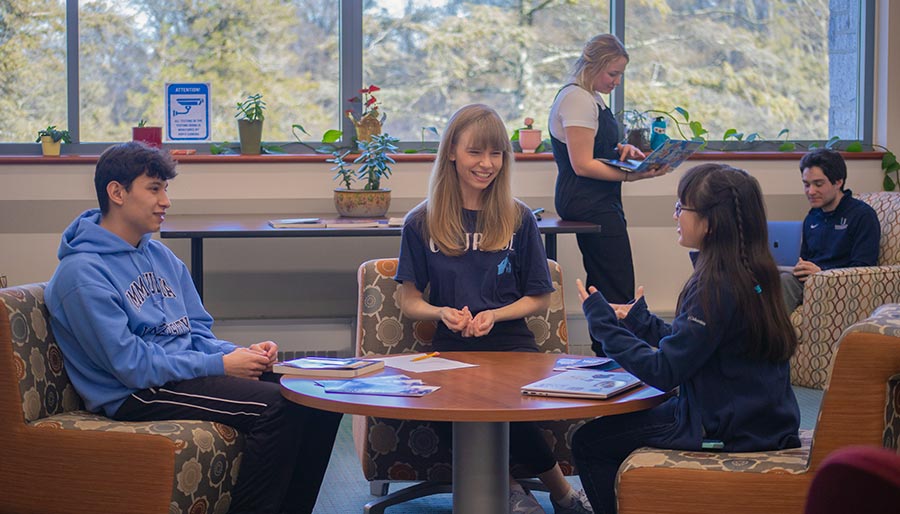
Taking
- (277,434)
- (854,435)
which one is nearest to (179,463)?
(277,434)

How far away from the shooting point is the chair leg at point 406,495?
306cm

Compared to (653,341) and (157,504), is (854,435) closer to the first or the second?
(653,341)

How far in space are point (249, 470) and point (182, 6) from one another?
3467mm

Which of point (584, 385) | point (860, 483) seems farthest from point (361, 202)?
point (860, 483)

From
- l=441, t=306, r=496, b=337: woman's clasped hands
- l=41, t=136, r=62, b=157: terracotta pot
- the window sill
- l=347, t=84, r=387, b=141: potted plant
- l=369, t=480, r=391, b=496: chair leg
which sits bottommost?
l=369, t=480, r=391, b=496: chair leg

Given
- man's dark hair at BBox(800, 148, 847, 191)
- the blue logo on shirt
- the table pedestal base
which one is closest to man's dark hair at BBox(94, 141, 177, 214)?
the blue logo on shirt

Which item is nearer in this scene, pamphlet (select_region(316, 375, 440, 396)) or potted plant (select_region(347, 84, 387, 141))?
pamphlet (select_region(316, 375, 440, 396))

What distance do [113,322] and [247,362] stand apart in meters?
0.38

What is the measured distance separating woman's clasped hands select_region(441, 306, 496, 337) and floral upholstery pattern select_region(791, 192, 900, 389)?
87.6 inches

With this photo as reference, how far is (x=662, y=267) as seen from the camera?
5.61 meters

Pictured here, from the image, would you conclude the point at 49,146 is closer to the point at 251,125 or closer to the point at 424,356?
the point at 251,125

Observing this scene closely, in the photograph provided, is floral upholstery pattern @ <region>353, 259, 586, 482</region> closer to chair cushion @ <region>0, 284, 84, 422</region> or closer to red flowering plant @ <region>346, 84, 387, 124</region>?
chair cushion @ <region>0, 284, 84, 422</region>

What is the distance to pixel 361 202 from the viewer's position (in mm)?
4691

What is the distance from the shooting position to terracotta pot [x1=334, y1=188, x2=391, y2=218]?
15.4 feet
